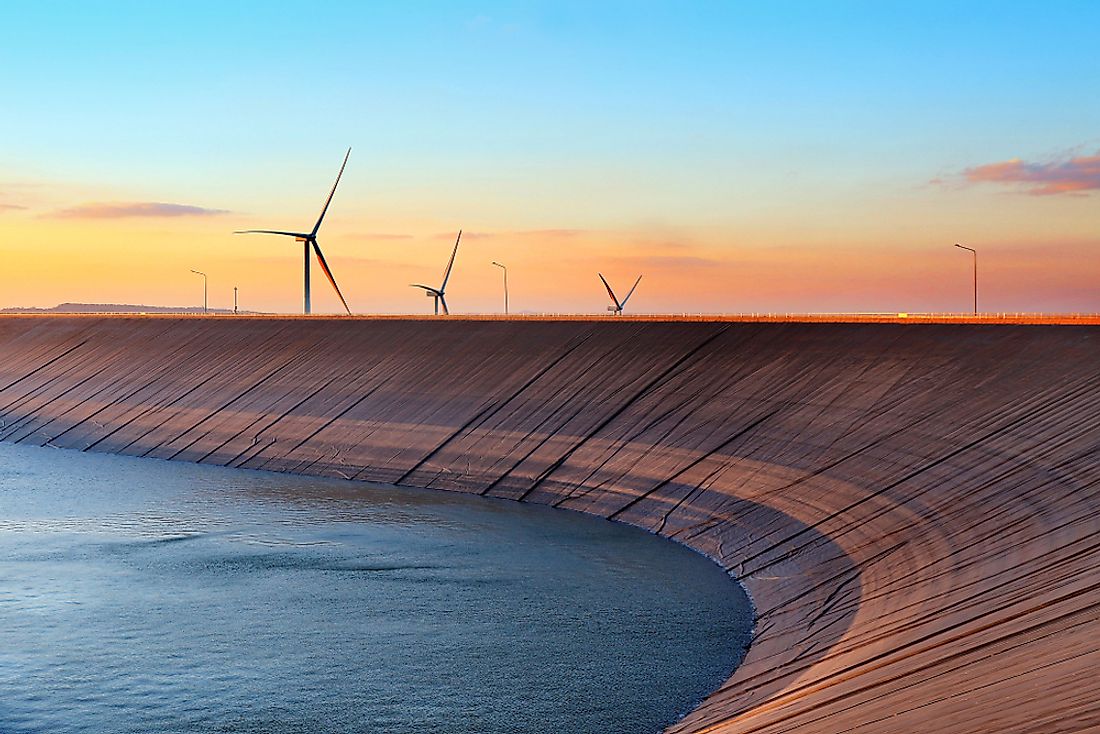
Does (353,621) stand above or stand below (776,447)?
below

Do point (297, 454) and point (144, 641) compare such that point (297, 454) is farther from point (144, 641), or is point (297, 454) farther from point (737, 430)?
point (144, 641)

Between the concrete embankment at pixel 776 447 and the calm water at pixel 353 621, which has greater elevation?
the concrete embankment at pixel 776 447

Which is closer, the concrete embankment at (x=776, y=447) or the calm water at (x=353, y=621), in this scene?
the concrete embankment at (x=776, y=447)

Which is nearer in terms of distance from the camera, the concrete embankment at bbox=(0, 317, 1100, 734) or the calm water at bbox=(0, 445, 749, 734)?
the concrete embankment at bbox=(0, 317, 1100, 734)

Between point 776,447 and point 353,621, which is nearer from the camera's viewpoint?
point 353,621

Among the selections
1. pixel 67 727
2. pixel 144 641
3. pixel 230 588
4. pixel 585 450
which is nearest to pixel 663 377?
pixel 585 450
